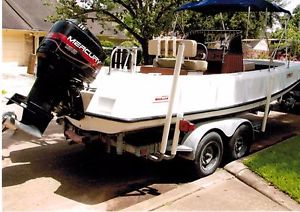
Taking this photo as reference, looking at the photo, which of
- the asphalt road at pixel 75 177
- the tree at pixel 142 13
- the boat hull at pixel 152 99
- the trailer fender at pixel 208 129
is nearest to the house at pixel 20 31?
the tree at pixel 142 13

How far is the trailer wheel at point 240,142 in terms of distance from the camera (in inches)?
248

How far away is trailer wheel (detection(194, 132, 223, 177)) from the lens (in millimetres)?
5594

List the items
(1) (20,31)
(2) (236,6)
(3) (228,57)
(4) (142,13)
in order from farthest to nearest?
(1) (20,31) → (4) (142,13) → (2) (236,6) → (3) (228,57)

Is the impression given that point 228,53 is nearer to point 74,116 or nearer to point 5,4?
point 74,116

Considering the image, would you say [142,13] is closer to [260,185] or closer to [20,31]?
[260,185]

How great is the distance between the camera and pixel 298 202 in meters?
4.70

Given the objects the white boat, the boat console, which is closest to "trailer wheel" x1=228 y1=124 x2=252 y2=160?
the white boat

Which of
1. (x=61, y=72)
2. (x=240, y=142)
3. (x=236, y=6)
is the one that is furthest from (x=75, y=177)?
(x=236, y=6)

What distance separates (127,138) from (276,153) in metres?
2.42

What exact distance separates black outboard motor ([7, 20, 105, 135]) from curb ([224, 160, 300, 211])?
7.37 feet

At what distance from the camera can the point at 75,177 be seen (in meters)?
5.73

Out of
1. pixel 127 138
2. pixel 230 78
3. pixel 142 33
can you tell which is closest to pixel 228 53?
pixel 230 78

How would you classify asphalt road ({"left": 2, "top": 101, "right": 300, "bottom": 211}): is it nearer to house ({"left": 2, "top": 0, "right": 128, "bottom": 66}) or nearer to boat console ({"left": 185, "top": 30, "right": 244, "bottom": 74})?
boat console ({"left": 185, "top": 30, "right": 244, "bottom": 74})

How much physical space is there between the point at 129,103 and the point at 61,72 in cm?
102
